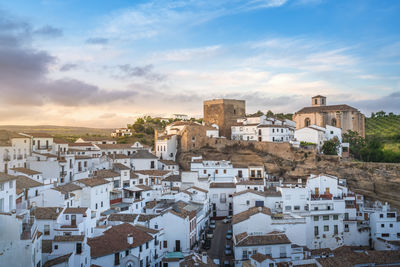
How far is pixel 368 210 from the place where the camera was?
3688 cm

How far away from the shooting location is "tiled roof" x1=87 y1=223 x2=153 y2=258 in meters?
24.1

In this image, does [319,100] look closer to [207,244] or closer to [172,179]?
[172,179]

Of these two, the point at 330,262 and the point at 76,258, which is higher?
the point at 76,258

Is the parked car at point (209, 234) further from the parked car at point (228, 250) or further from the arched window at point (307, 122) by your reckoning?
the arched window at point (307, 122)

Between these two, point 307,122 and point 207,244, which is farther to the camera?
point 307,122

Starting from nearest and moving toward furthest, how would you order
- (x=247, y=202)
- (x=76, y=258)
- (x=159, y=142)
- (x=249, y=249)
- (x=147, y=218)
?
(x=76, y=258) → (x=249, y=249) → (x=147, y=218) → (x=247, y=202) → (x=159, y=142)

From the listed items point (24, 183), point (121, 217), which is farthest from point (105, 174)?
point (24, 183)

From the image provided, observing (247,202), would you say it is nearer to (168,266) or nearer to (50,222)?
(168,266)

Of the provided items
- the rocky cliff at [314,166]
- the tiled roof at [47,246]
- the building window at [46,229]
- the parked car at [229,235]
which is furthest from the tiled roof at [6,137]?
the parked car at [229,235]

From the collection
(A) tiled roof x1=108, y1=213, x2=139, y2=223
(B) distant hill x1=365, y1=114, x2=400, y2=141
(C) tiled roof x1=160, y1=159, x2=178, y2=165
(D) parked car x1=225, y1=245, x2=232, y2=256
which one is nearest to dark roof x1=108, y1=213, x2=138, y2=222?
(A) tiled roof x1=108, y1=213, x2=139, y2=223

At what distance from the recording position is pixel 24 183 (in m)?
28.6

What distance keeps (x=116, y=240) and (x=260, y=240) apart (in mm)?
10964

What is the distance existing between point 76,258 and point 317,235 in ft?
72.9

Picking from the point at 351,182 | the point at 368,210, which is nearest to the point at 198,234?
the point at 368,210
